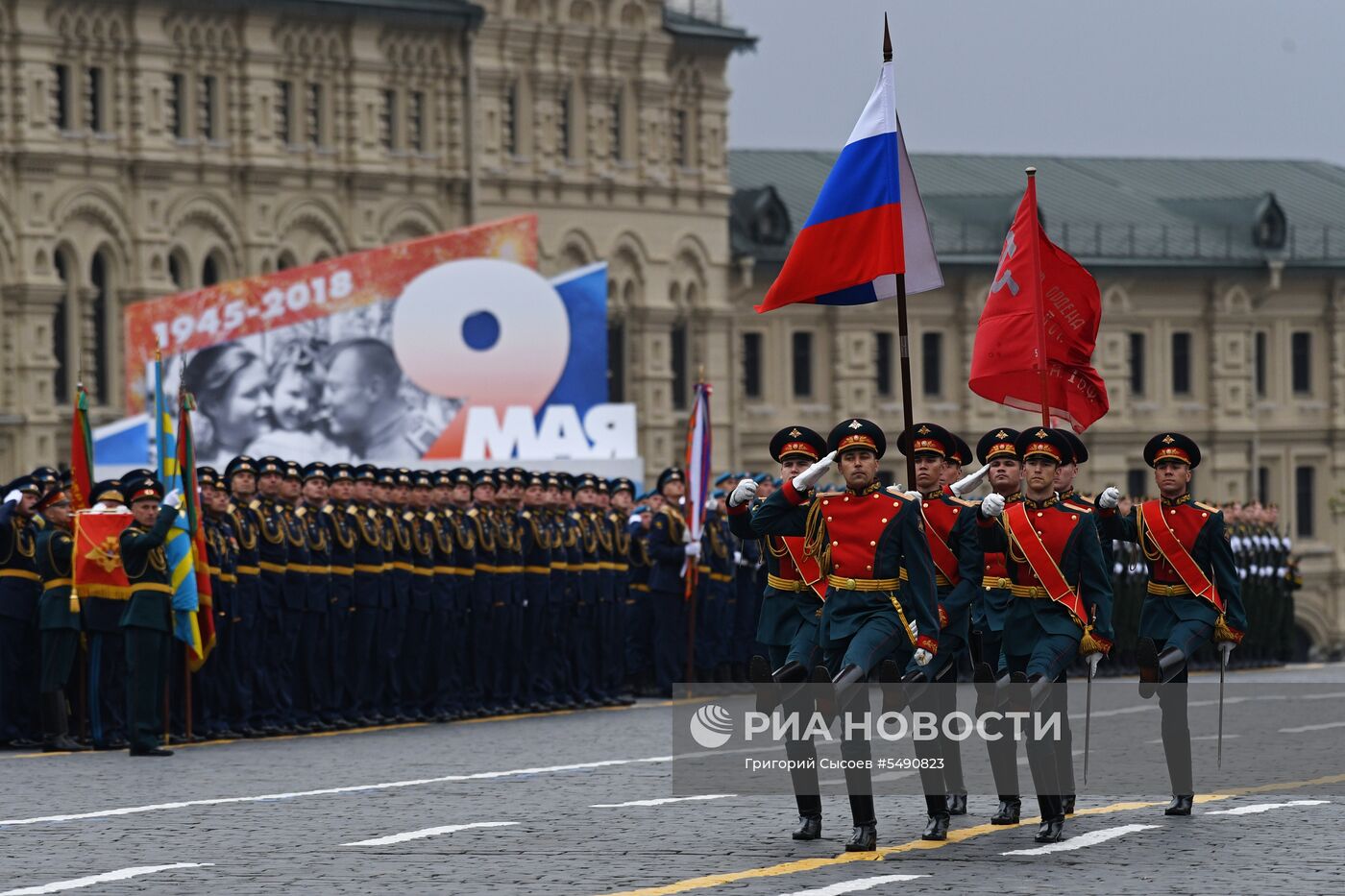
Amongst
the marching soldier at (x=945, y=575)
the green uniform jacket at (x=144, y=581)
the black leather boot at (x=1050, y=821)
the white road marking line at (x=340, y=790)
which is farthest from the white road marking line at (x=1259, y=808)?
the green uniform jacket at (x=144, y=581)

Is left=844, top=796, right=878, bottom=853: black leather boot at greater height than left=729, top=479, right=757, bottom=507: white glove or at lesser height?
lesser

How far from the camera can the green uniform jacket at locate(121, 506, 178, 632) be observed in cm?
1883

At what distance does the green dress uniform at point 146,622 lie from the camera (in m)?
18.6

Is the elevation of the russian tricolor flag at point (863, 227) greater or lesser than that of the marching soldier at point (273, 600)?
greater

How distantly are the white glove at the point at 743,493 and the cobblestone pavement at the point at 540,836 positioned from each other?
1.48 m

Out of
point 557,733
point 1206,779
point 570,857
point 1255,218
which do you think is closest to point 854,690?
point 570,857

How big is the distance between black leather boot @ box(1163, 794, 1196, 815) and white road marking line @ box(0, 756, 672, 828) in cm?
404

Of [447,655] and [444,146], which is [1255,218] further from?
[447,655]

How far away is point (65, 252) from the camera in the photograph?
47688mm

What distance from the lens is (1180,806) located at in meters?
14.6

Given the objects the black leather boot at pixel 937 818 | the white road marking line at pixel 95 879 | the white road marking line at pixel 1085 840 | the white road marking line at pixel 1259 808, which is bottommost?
the white road marking line at pixel 1259 808

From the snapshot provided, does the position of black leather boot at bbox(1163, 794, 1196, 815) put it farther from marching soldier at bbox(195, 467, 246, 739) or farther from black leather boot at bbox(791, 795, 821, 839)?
marching soldier at bbox(195, 467, 246, 739)

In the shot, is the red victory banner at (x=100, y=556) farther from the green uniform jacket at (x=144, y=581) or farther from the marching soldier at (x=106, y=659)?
the green uniform jacket at (x=144, y=581)

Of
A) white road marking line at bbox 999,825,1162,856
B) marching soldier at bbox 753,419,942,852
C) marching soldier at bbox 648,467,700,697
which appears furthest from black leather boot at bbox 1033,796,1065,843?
marching soldier at bbox 648,467,700,697
